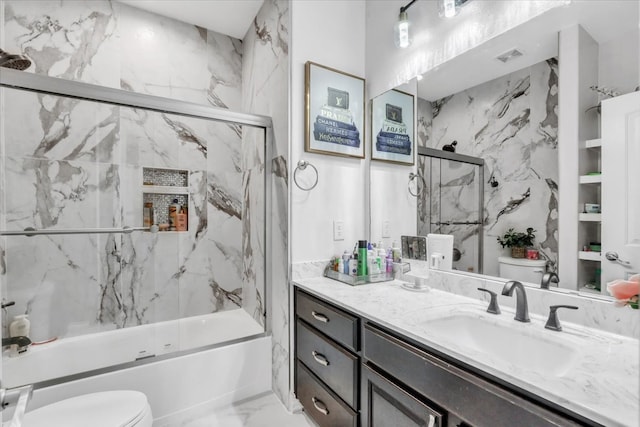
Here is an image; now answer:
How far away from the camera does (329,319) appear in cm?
150

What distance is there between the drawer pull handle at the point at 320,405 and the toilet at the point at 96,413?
779mm

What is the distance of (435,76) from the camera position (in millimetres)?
1656

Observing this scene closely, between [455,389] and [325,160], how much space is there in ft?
4.68

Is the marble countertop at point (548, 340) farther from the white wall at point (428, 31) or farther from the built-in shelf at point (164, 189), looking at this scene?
the built-in shelf at point (164, 189)

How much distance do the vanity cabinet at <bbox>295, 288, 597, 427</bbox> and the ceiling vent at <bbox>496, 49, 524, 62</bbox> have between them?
125 cm

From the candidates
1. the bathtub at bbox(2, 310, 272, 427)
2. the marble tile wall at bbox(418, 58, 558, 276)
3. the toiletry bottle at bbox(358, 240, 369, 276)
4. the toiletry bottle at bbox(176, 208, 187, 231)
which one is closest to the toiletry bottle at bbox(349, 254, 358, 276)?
the toiletry bottle at bbox(358, 240, 369, 276)

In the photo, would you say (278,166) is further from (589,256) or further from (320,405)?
(589,256)

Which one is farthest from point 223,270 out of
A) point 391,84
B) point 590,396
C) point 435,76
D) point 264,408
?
point 590,396

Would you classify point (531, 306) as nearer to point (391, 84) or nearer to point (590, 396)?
point (590, 396)

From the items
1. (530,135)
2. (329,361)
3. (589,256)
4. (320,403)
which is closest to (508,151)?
(530,135)

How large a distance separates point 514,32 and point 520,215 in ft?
2.52

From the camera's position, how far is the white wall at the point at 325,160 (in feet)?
6.20

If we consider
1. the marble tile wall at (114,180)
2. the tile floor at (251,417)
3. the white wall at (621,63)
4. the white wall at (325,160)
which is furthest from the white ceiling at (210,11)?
the tile floor at (251,417)

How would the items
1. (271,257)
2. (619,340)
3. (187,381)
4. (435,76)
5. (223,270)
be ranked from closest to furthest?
1. (619,340)
2. (435,76)
3. (187,381)
4. (271,257)
5. (223,270)
